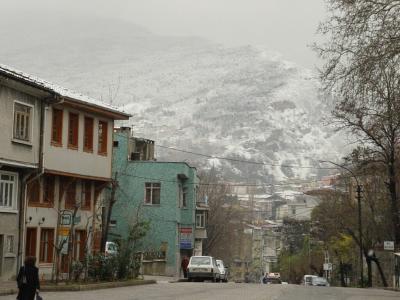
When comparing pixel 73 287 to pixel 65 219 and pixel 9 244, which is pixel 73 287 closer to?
pixel 65 219

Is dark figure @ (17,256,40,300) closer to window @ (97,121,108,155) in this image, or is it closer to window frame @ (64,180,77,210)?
window frame @ (64,180,77,210)

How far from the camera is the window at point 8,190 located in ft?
115

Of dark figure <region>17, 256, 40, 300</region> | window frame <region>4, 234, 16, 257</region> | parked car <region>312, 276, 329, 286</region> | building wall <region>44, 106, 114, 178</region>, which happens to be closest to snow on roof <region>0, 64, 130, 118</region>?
building wall <region>44, 106, 114, 178</region>

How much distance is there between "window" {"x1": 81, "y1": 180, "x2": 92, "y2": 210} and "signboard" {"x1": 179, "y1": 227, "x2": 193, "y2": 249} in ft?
88.6

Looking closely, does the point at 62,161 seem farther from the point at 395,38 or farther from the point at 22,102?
the point at 395,38

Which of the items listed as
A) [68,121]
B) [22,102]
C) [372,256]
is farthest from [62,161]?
[372,256]

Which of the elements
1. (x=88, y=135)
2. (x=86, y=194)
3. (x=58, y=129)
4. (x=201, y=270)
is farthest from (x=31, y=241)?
(x=201, y=270)

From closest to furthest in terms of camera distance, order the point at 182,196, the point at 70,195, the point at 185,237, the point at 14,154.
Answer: the point at 14,154
the point at 70,195
the point at 185,237
the point at 182,196

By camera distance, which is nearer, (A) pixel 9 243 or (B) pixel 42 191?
(A) pixel 9 243

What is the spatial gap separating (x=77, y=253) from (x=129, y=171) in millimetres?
26190

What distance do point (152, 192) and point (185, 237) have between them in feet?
16.2

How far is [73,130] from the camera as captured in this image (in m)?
41.1

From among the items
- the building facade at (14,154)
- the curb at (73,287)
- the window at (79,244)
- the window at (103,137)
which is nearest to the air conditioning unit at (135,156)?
the window at (103,137)

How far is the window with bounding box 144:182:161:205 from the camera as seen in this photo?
69125mm
